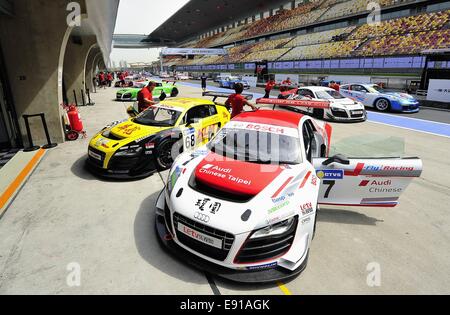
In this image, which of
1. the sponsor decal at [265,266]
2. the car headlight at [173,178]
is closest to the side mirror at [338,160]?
the sponsor decal at [265,266]

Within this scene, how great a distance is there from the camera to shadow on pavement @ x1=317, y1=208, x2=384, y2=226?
13.3 ft

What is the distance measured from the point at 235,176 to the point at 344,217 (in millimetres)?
2127

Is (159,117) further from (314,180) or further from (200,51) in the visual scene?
(200,51)

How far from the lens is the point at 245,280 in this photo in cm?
271

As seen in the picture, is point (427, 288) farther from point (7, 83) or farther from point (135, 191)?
point (7, 83)

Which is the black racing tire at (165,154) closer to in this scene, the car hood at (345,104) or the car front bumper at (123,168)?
the car front bumper at (123,168)

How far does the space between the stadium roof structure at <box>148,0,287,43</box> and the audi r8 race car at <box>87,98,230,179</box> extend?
192ft

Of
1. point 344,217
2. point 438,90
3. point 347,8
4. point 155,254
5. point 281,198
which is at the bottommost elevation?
point 344,217

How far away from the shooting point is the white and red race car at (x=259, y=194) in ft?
8.98

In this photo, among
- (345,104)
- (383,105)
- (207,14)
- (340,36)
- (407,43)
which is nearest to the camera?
(345,104)

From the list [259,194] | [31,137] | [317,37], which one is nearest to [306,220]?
[259,194]

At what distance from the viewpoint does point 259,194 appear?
2.95m

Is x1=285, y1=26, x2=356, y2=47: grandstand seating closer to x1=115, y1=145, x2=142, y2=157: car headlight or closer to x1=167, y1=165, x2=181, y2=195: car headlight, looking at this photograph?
x1=115, y1=145, x2=142, y2=157: car headlight

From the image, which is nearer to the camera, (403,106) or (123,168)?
(123,168)
